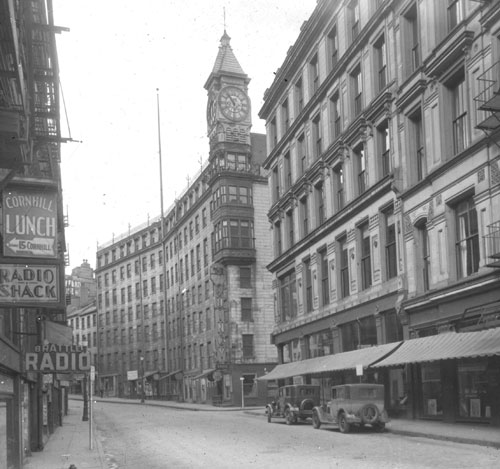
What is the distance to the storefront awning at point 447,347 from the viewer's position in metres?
21.6

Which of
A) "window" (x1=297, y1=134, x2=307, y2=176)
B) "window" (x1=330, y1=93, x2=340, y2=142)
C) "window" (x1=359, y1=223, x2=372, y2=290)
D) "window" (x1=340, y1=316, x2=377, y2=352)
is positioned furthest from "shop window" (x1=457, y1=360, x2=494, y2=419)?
"window" (x1=297, y1=134, x2=307, y2=176)

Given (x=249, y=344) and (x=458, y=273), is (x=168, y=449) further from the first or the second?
(x=249, y=344)

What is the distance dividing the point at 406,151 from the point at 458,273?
20.9ft

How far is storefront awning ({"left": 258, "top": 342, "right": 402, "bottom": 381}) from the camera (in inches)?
1164

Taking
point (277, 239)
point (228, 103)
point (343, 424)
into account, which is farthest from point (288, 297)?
point (228, 103)

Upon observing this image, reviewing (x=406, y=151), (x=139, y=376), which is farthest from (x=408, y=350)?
(x=139, y=376)

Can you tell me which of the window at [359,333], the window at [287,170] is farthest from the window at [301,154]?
the window at [359,333]

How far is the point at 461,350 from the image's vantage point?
2280 cm

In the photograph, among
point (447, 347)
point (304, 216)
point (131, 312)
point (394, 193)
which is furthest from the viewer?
point (131, 312)

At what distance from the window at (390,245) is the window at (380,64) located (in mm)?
5873

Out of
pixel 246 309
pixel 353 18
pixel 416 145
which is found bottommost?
pixel 246 309

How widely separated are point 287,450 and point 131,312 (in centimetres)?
7595

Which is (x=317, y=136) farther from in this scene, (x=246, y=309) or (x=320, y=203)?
(x=246, y=309)

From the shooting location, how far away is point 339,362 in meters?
33.5
